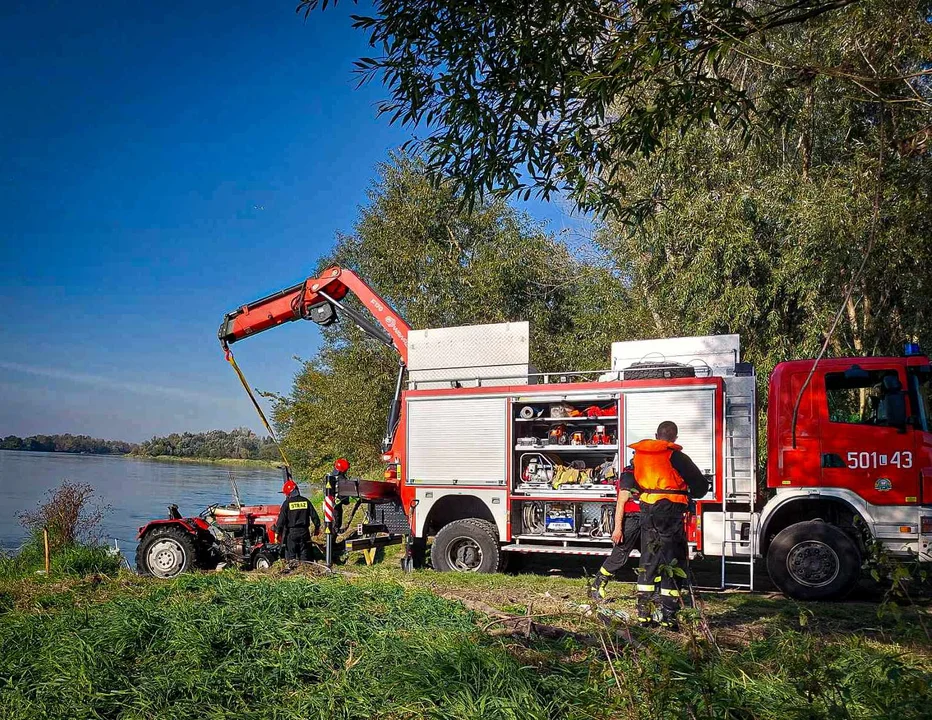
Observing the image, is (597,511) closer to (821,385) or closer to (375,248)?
(821,385)

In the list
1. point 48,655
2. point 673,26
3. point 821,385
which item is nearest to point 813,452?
point 821,385

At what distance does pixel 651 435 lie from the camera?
1038 cm

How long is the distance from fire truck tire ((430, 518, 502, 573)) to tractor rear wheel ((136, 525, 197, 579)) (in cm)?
342

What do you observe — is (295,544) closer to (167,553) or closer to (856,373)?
(167,553)

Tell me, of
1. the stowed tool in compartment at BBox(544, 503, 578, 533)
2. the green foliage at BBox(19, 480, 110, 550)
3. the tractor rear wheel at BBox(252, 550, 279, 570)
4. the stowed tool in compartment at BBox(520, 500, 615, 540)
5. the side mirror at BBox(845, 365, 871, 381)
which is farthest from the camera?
the green foliage at BBox(19, 480, 110, 550)

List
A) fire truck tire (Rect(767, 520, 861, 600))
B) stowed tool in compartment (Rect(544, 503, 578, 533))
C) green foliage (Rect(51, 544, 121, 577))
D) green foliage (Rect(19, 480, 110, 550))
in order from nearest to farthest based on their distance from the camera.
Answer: fire truck tire (Rect(767, 520, 861, 600))
green foliage (Rect(51, 544, 121, 577))
stowed tool in compartment (Rect(544, 503, 578, 533))
green foliage (Rect(19, 480, 110, 550))

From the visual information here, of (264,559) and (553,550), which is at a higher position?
(553,550)

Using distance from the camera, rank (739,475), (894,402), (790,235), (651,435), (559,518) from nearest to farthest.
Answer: (894,402) → (739,475) → (651,435) → (559,518) → (790,235)

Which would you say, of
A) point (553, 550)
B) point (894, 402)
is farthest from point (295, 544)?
point (894, 402)

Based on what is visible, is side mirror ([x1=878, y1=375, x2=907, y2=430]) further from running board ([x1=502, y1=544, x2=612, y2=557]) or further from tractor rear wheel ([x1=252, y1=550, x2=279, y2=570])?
tractor rear wheel ([x1=252, y1=550, x2=279, y2=570])

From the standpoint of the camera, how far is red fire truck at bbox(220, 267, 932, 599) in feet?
30.4

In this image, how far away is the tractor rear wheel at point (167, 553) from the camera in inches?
461

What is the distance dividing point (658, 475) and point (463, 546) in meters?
4.48

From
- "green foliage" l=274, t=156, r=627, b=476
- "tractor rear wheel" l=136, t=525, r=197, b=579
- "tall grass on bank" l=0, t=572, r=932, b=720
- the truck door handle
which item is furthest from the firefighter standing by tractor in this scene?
"green foliage" l=274, t=156, r=627, b=476
